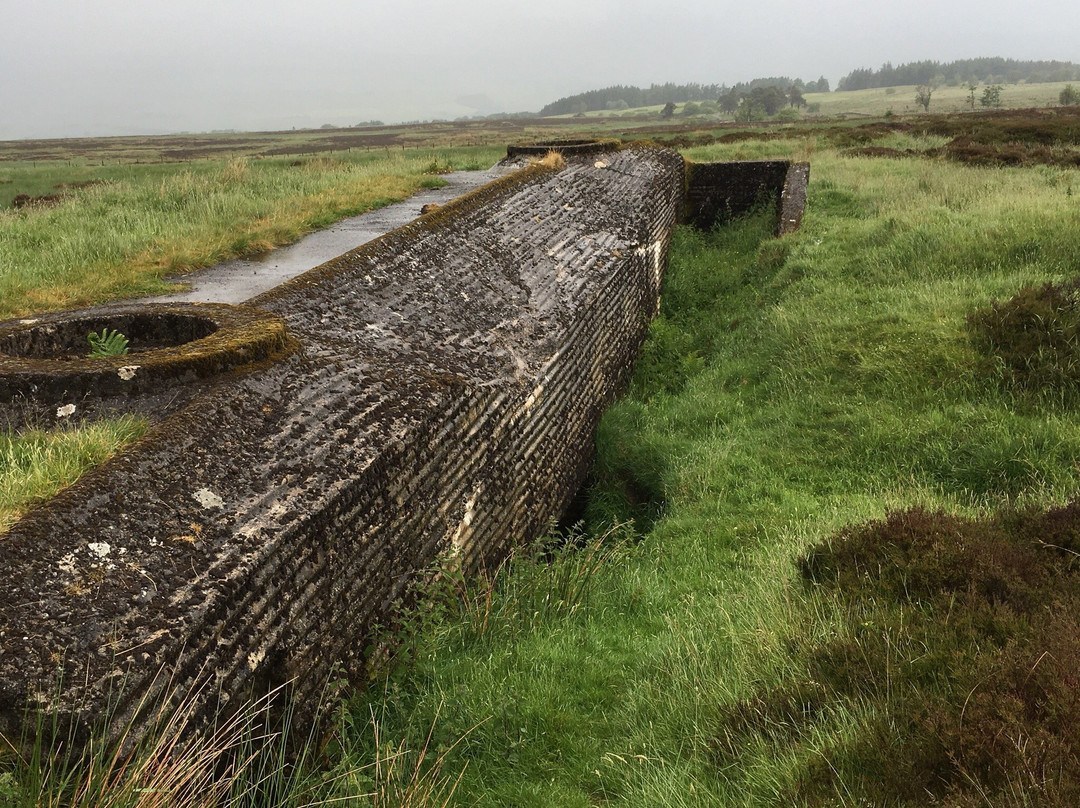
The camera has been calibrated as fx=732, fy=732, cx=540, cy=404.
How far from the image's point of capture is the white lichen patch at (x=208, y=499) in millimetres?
3562

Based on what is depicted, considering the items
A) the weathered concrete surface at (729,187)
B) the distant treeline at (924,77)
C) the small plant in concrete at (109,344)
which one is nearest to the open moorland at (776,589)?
the small plant in concrete at (109,344)

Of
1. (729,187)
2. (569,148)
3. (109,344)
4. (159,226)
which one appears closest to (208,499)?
(109,344)

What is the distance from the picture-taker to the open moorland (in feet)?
8.61

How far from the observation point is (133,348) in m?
5.39

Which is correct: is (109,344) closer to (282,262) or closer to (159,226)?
(282,262)

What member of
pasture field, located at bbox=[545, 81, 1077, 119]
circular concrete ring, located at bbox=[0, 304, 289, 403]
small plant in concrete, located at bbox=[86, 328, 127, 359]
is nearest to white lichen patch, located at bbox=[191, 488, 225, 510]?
circular concrete ring, located at bbox=[0, 304, 289, 403]

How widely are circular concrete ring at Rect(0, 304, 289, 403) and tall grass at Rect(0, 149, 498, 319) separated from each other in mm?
2233

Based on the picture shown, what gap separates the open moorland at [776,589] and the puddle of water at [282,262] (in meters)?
0.59

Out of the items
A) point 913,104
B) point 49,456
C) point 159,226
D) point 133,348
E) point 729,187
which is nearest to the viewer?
point 49,456

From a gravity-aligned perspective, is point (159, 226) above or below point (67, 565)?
above

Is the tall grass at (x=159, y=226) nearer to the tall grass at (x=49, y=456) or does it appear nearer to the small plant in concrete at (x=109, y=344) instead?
the small plant in concrete at (x=109, y=344)

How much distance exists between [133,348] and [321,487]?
2.42 metres

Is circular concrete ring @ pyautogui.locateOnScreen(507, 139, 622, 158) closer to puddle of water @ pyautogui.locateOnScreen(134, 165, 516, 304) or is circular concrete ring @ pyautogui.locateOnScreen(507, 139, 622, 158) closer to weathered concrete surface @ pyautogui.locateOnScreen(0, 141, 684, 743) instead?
puddle of water @ pyautogui.locateOnScreen(134, 165, 516, 304)

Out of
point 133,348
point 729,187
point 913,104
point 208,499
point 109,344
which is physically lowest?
point 208,499
